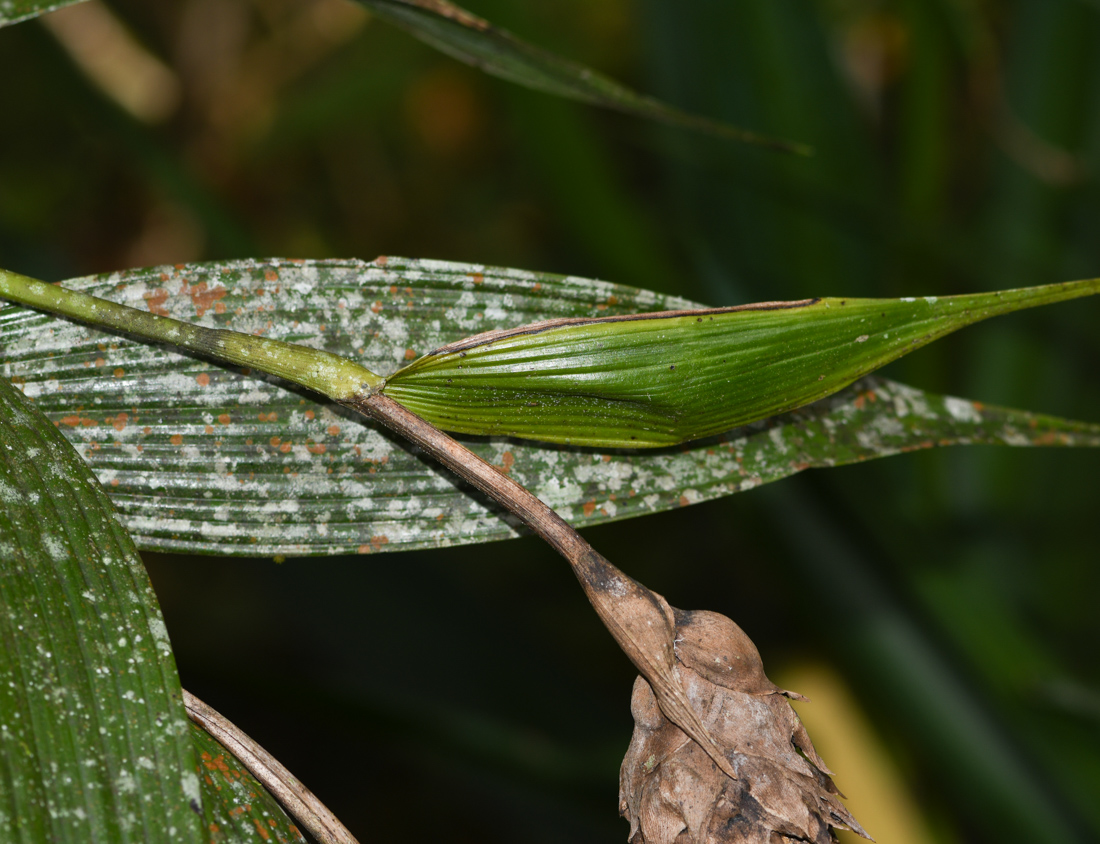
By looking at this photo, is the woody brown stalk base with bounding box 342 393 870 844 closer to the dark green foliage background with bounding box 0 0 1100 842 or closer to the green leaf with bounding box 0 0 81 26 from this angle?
the green leaf with bounding box 0 0 81 26

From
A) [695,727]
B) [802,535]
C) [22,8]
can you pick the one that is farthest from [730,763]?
[802,535]

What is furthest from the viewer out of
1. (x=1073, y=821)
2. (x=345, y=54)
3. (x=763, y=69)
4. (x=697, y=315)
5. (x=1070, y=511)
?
(x=345, y=54)

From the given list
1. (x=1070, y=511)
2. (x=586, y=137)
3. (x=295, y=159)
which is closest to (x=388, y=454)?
(x=586, y=137)

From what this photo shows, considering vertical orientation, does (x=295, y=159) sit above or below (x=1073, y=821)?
above

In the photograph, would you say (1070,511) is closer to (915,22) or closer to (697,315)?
(915,22)

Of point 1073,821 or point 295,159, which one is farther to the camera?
point 295,159

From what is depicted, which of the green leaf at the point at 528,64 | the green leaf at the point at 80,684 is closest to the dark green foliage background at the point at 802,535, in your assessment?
the green leaf at the point at 528,64

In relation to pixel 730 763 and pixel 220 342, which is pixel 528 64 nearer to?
pixel 220 342
